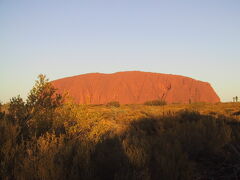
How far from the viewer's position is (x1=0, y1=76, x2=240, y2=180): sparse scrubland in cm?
256

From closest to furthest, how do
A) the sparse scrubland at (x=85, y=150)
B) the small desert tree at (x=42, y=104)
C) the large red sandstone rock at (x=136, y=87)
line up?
the sparse scrubland at (x=85, y=150) → the small desert tree at (x=42, y=104) → the large red sandstone rock at (x=136, y=87)

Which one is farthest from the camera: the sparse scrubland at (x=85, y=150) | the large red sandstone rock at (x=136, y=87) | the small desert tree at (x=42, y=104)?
the large red sandstone rock at (x=136, y=87)

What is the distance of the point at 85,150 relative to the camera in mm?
3100

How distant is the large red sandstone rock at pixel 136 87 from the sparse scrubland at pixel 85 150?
69.3 metres

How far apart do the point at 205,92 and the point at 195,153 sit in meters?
87.0

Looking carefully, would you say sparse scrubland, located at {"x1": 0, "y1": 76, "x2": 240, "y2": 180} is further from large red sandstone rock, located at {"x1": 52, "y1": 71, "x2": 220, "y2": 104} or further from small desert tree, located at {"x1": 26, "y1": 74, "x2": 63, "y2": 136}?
large red sandstone rock, located at {"x1": 52, "y1": 71, "x2": 220, "y2": 104}

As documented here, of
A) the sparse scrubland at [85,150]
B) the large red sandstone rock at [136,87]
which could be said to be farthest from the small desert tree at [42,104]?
the large red sandstone rock at [136,87]

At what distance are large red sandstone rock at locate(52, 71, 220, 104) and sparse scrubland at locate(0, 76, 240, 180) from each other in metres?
69.3

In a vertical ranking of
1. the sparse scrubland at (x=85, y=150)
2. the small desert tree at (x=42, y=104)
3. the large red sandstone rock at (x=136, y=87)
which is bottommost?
the sparse scrubland at (x=85, y=150)

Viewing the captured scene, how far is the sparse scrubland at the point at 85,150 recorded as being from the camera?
2.56 m

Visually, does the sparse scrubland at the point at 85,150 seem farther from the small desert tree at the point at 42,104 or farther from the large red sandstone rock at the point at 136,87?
the large red sandstone rock at the point at 136,87

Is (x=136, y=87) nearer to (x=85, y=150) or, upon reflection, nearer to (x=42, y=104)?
(x=42, y=104)

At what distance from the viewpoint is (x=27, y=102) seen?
486cm

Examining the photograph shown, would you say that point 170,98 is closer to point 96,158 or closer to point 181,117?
point 181,117
